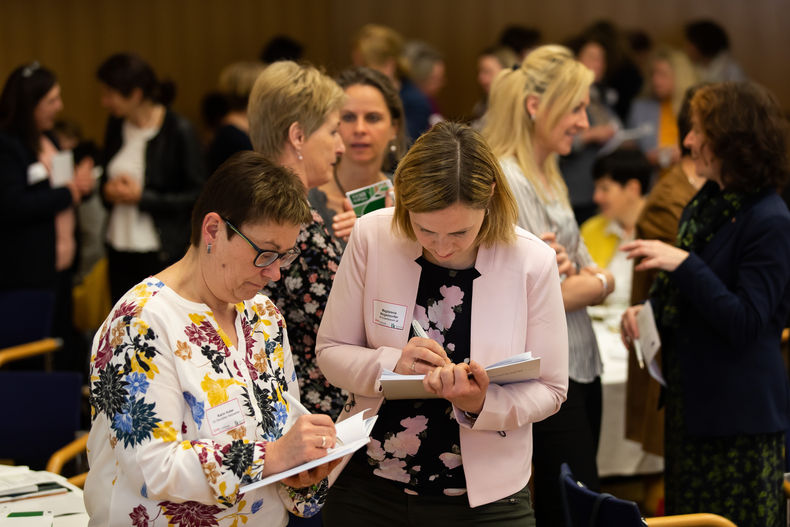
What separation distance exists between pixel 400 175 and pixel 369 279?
0.27 meters

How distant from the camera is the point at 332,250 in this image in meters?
2.65

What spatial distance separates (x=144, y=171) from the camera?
5.22m

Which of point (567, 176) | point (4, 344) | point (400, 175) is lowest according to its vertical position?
point (4, 344)

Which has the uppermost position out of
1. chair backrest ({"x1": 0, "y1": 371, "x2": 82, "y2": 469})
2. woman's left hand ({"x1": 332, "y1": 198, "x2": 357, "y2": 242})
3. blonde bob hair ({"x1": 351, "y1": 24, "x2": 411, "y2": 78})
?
blonde bob hair ({"x1": 351, "y1": 24, "x2": 411, "y2": 78})

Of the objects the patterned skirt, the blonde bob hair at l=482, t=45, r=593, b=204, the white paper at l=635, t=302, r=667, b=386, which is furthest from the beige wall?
the patterned skirt

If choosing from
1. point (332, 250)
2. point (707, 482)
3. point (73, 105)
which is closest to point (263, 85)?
point (332, 250)

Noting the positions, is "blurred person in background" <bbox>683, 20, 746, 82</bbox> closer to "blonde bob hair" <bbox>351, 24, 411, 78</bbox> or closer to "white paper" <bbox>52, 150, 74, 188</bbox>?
"blonde bob hair" <bbox>351, 24, 411, 78</bbox>

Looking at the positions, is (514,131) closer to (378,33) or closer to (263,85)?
(263,85)

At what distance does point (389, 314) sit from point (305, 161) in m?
0.71

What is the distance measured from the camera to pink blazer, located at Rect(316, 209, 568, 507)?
2.17 metres

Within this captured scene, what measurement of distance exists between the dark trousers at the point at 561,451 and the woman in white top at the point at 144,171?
282 centimetres

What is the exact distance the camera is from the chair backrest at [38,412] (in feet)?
11.1

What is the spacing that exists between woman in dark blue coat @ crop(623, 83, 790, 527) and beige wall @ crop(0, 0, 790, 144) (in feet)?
16.9

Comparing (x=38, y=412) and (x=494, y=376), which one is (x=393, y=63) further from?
(x=494, y=376)
